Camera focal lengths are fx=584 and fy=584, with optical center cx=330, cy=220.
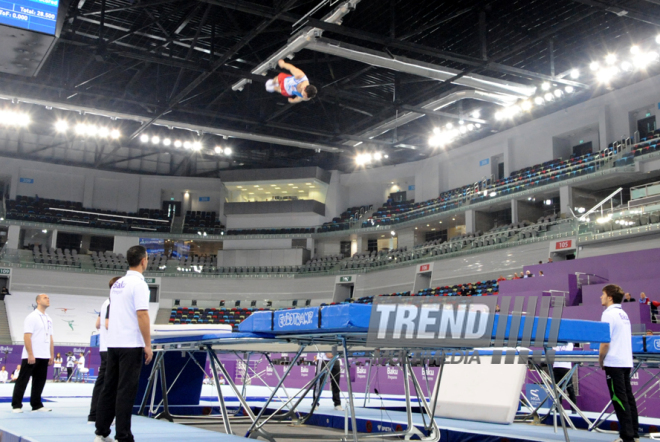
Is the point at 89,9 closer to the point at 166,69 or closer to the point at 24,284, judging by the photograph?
the point at 166,69

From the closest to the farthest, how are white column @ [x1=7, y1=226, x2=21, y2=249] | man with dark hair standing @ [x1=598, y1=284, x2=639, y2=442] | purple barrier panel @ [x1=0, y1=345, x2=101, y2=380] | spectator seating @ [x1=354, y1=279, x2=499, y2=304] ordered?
man with dark hair standing @ [x1=598, y1=284, x2=639, y2=442] → spectator seating @ [x1=354, y1=279, x2=499, y2=304] → purple barrier panel @ [x1=0, y1=345, x2=101, y2=380] → white column @ [x1=7, y1=226, x2=21, y2=249]

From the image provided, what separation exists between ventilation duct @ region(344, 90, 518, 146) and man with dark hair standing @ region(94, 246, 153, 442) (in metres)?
19.7

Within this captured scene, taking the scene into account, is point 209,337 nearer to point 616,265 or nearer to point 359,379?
point 359,379

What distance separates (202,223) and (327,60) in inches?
794

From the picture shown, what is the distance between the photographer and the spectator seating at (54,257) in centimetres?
3198

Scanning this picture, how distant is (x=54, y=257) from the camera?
32.4m

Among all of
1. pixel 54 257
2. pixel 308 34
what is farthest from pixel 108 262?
pixel 308 34

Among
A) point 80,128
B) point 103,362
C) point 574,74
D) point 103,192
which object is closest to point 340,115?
point 574,74

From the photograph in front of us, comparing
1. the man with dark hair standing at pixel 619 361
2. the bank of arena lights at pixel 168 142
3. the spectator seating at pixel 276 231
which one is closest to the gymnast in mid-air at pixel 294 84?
the man with dark hair standing at pixel 619 361

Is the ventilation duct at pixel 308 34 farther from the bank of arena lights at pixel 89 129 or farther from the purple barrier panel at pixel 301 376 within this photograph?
the bank of arena lights at pixel 89 129

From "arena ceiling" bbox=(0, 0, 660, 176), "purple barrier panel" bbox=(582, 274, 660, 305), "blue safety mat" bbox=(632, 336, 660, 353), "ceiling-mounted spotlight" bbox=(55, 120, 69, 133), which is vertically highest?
"arena ceiling" bbox=(0, 0, 660, 176)

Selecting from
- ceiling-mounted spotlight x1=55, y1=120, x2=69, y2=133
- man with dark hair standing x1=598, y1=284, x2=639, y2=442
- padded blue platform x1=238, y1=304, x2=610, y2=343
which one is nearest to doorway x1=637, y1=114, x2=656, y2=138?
man with dark hair standing x1=598, y1=284, x2=639, y2=442

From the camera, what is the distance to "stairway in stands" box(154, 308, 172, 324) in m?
31.6

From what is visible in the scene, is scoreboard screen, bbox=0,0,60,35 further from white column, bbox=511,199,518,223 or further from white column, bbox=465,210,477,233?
white column, bbox=465,210,477,233
